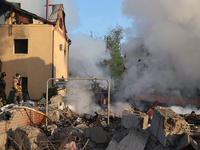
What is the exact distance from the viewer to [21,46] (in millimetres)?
13547

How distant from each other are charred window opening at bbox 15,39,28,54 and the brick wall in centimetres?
757

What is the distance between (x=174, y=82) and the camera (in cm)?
937

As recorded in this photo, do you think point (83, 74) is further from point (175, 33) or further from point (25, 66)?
point (175, 33)

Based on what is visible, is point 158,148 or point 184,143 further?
point 158,148

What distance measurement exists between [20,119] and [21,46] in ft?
27.5

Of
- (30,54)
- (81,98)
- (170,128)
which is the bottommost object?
(81,98)

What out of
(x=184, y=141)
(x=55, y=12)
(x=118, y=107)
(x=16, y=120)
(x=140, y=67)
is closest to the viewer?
(x=184, y=141)

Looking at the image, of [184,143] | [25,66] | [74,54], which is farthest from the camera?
[74,54]

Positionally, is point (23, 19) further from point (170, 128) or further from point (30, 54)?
point (170, 128)

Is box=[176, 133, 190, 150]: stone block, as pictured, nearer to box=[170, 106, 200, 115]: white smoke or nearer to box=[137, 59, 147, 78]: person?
box=[170, 106, 200, 115]: white smoke

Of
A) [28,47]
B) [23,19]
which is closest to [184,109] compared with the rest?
[28,47]

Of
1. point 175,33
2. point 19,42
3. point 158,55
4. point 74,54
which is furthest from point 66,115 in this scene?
point 74,54

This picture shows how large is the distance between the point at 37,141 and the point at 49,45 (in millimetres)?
9033

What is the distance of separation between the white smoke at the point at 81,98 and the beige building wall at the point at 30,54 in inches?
101
